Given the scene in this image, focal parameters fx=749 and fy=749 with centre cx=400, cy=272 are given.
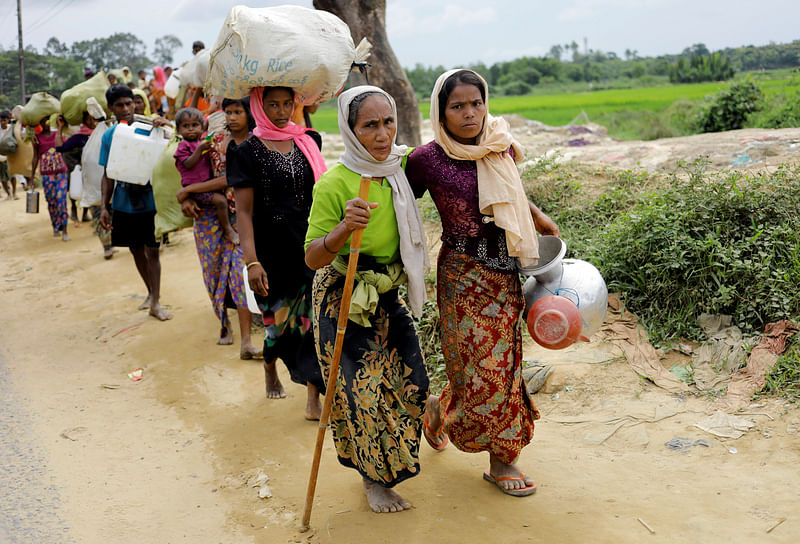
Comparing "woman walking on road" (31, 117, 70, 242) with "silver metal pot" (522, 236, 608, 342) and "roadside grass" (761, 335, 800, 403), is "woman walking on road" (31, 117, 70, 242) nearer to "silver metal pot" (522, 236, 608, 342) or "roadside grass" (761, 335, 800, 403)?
"silver metal pot" (522, 236, 608, 342)

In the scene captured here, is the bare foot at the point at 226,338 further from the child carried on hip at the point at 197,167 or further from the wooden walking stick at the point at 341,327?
the wooden walking stick at the point at 341,327

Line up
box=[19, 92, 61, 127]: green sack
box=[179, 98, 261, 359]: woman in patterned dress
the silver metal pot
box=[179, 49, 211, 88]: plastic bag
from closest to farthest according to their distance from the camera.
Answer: the silver metal pot → box=[179, 98, 261, 359]: woman in patterned dress → box=[179, 49, 211, 88]: plastic bag → box=[19, 92, 61, 127]: green sack

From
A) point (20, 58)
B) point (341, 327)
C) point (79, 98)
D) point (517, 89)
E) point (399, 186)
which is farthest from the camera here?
point (517, 89)

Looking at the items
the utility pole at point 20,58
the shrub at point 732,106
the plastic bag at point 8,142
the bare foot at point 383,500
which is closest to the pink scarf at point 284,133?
the bare foot at point 383,500

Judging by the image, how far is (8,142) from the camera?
13.4 meters

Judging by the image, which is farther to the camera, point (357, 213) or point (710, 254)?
point (710, 254)

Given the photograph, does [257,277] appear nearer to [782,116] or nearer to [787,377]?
[787,377]

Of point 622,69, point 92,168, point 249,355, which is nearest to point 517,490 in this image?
point 249,355

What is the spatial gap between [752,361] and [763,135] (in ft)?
14.0

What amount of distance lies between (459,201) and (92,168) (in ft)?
22.2

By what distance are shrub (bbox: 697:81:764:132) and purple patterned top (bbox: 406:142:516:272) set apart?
9.01 m

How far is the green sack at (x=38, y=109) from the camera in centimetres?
1099

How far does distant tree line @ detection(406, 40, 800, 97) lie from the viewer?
29.4 m

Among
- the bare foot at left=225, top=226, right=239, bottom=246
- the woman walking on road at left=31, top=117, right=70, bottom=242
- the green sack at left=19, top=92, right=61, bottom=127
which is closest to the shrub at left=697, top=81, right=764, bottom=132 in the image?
the bare foot at left=225, top=226, right=239, bottom=246
